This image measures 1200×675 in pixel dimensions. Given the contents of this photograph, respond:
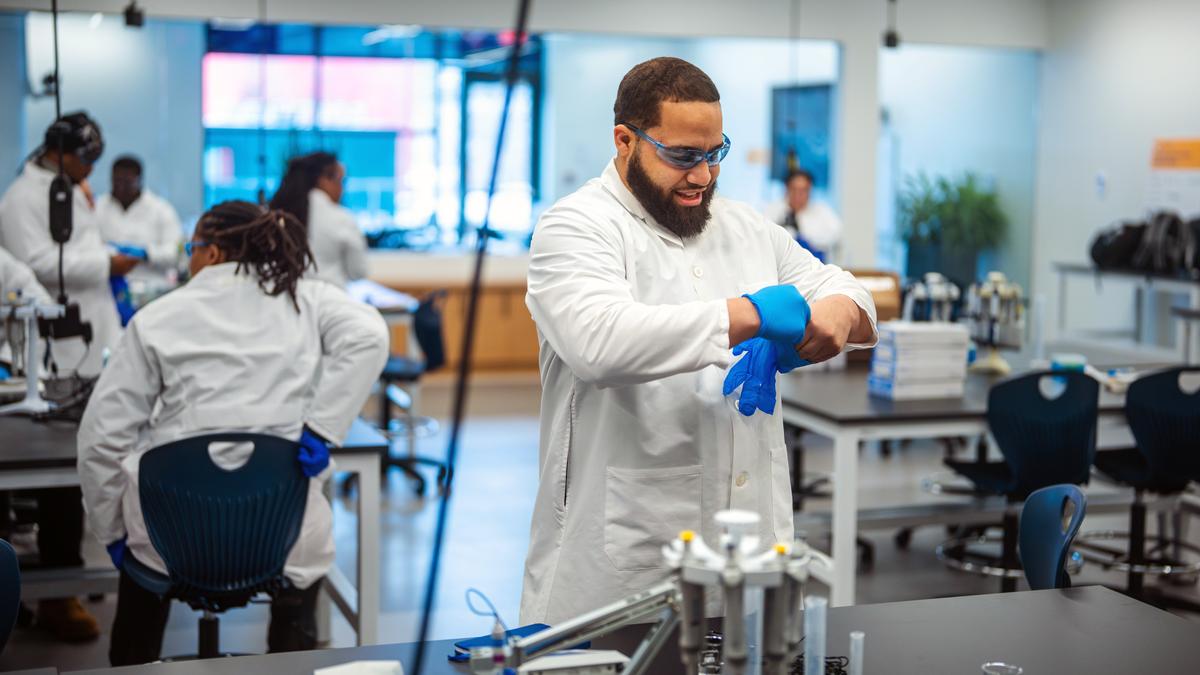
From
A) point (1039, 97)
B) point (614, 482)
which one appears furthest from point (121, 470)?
point (1039, 97)

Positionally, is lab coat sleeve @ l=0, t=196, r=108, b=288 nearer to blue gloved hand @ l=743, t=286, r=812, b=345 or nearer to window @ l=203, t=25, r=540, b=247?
blue gloved hand @ l=743, t=286, r=812, b=345

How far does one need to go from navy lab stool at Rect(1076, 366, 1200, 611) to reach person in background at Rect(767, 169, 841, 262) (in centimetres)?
340

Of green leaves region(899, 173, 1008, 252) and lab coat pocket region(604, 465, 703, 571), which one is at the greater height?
green leaves region(899, 173, 1008, 252)

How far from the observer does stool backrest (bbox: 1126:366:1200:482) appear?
155 inches

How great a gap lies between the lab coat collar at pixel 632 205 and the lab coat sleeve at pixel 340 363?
46.3 inches

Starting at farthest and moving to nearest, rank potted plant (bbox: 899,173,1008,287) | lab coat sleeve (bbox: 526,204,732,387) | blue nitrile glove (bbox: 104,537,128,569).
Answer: potted plant (bbox: 899,173,1008,287), blue nitrile glove (bbox: 104,537,128,569), lab coat sleeve (bbox: 526,204,732,387)

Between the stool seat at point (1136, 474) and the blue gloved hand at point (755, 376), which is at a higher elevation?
the blue gloved hand at point (755, 376)

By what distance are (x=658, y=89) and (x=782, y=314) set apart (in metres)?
0.42

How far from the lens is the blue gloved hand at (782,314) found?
5.36 ft

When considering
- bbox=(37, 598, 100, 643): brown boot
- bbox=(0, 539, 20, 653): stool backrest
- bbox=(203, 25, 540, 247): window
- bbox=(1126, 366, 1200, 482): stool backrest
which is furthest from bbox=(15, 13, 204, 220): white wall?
bbox=(0, 539, 20, 653): stool backrest

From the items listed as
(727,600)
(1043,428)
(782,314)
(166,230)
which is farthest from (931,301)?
(166,230)

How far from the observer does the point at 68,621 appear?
384cm

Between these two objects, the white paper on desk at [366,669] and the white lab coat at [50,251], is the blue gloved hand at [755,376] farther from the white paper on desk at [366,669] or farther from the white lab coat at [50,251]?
the white lab coat at [50,251]

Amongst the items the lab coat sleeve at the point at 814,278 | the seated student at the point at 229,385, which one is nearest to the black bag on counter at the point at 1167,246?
the seated student at the point at 229,385
